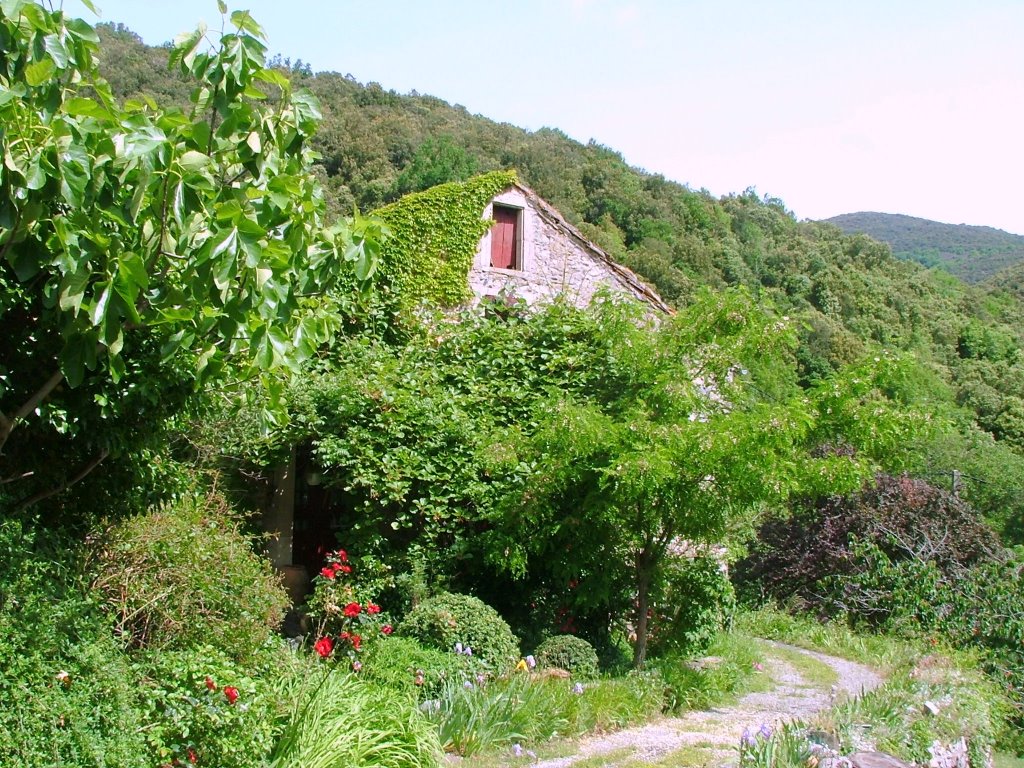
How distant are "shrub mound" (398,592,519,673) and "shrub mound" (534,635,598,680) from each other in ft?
1.09

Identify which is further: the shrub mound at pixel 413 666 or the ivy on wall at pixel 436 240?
the ivy on wall at pixel 436 240

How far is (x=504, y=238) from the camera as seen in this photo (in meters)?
14.2

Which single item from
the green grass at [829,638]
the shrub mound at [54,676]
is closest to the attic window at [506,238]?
the green grass at [829,638]

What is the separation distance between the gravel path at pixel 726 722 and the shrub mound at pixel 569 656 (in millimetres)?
1026

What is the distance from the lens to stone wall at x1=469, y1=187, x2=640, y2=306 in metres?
13.8

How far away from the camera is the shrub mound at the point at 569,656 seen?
29.9 feet

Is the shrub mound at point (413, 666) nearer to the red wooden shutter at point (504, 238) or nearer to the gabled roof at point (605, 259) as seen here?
the red wooden shutter at point (504, 238)

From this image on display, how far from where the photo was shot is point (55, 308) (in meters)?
5.27

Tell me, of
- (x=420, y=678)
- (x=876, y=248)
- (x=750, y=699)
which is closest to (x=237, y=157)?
(x=420, y=678)

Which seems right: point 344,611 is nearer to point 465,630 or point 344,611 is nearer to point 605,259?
point 465,630

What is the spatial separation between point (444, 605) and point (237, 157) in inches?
202

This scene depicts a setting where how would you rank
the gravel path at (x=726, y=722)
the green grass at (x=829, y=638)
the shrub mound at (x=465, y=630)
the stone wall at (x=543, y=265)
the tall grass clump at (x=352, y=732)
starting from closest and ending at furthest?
the tall grass clump at (x=352, y=732)
the gravel path at (x=726, y=722)
the shrub mound at (x=465, y=630)
the green grass at (x=829, y=638)
the stone wall at (x=543, y=265)

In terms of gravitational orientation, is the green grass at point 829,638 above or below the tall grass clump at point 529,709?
below

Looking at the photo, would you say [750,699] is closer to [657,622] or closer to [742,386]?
[657,622]
